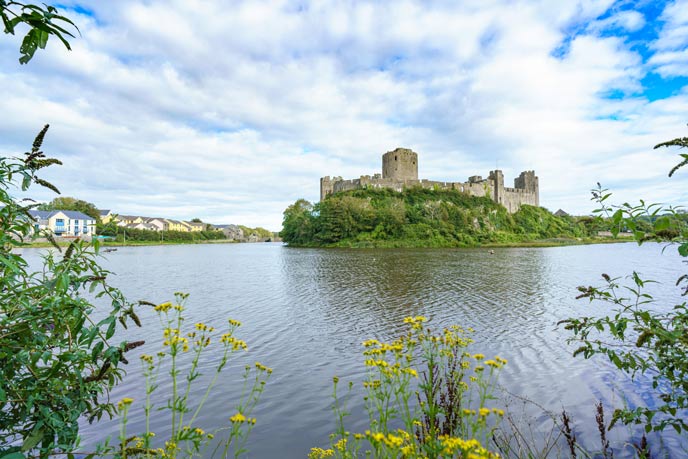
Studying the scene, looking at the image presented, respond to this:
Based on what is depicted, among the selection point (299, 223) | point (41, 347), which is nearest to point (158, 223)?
point (299, 223)

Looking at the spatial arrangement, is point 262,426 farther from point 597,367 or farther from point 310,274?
point 310,274

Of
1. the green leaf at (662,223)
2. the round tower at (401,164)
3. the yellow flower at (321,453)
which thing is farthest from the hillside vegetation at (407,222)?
the green leaf at (662,223)

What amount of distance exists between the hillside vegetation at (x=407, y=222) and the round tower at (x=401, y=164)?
538 cm

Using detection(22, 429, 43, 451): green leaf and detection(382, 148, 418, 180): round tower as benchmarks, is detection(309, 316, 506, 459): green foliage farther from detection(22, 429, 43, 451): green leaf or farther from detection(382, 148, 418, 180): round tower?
detection(382, 148, 418, 180): round tower

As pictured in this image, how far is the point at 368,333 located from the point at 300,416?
4822 mm

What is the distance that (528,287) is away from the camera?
18688 mm

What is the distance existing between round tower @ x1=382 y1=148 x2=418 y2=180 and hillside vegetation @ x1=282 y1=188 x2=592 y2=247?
5.38 m

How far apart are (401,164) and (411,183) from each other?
530cm

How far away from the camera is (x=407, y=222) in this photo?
6956 cm

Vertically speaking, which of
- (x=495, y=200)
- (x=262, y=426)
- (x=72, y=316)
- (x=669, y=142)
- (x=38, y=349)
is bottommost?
(x=262, y=426)

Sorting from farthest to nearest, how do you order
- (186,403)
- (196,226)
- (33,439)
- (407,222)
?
(196,226) < (407,222) < (186,403) < (33,439)

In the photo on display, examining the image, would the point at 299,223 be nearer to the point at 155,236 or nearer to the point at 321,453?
the point at 155,236

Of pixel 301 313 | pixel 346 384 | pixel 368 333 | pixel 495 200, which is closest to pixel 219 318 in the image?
pixel 301 313

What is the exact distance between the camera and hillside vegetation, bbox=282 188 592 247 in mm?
67250
